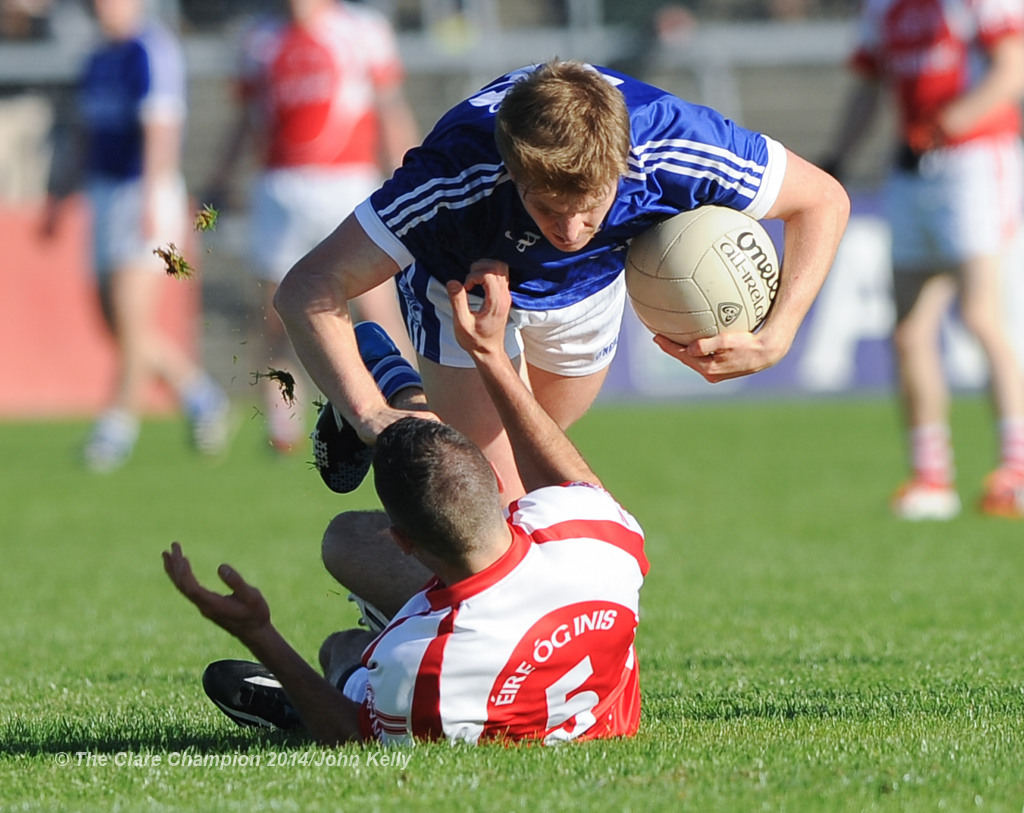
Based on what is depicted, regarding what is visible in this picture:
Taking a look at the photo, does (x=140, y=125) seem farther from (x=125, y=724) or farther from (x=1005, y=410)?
(x=125, y=724)

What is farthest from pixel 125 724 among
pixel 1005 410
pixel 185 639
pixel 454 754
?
pixel 1005 410

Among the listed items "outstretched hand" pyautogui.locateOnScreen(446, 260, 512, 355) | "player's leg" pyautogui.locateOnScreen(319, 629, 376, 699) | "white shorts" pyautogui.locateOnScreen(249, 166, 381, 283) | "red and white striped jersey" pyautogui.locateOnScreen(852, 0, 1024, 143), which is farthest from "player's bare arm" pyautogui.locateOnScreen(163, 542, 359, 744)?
"white shorts" pyautogui.locateOnScreen(249, 166, 381, 283)

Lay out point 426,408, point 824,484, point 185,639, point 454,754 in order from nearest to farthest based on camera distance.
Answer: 1. point 454,754
2. point 426,408
3. point 185,639
4. point 824,484

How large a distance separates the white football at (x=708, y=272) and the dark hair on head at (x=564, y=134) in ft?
1.64

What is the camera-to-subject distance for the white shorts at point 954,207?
832 centimetres

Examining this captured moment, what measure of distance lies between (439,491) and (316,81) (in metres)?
7.99

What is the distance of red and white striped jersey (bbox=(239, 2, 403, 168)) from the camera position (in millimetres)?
10711

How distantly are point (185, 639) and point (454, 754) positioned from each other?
2.36 m

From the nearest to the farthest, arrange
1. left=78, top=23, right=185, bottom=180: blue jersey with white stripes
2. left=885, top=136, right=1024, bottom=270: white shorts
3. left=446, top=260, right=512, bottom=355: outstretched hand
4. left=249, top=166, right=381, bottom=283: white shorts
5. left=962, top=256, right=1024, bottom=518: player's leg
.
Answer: left=446, top=260, right=512, bottom=355: outstretched hand, left=962, top=256, right=1024, bottom=518: player's leg, left=885, top=136, right=1024, bottom=270: white shorts, left=78, top=23, right=185, bottom=180: blue jersey with white stripes, left=249, top=166, right=381, bottom=283: white shorts

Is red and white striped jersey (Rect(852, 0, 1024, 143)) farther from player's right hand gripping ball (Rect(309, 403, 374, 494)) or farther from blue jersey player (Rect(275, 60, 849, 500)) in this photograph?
player's right hand gripping ball (Rect(309, 403, 374, 494))

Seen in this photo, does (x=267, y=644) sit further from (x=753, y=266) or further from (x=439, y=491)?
(x=753, y=266)

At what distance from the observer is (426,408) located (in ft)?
14.5

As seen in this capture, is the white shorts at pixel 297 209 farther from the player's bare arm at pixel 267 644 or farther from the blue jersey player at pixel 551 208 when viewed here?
the player's bare arm at pixel 267 644

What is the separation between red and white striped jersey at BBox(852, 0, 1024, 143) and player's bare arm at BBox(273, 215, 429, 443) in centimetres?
532
